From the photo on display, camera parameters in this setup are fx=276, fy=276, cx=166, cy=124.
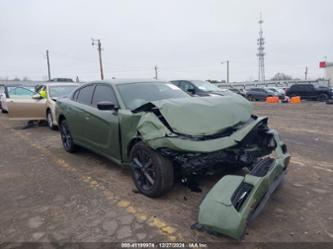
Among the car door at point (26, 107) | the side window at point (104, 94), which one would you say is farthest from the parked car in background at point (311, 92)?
the side window at point (104, 94)

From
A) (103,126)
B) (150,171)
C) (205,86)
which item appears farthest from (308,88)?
(150,171)

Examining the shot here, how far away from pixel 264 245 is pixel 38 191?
3.09m

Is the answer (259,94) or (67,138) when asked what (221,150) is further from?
(259,94)

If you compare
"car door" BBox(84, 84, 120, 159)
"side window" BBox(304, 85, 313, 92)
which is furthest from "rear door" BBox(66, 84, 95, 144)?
"side window" BBox(304, 85, 313, 92)

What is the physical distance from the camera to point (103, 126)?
4.38m

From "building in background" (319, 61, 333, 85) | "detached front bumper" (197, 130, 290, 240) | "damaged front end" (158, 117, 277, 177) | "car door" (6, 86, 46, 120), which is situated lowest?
"detached front bumper" (197, 130, 290, 240)

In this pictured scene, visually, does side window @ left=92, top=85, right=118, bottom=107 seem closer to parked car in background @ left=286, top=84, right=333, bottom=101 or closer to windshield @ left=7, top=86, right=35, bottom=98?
windshield @ left=7, top=86, right=35, bottom=98

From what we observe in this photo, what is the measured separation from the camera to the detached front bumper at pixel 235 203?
2553 mm

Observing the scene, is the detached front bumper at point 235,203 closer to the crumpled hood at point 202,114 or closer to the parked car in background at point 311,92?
the crumpled hood at point 202,114

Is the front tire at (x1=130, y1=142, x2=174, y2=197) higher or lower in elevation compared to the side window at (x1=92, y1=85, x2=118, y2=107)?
lower

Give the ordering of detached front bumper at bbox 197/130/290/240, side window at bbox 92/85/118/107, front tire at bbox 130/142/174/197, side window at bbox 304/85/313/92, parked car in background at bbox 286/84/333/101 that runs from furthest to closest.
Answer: side window at bbox 304/85/313/92 → parked car in background at bbox 286/84/333/101 → side window at bbox 92/85/118/107 → front tire at bbox 130/142/174/197 → detached front bumper at bbox 197/130/290/240

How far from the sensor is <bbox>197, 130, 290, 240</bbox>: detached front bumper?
2.55 m

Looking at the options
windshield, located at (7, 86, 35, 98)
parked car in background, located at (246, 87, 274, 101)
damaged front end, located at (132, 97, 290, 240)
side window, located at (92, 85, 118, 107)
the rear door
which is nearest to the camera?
damaged front end, located at (132, 97, 290, 240)

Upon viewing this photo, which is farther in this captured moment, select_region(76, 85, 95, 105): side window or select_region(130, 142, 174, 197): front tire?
select_region(76, 85, 95, 105): side window
